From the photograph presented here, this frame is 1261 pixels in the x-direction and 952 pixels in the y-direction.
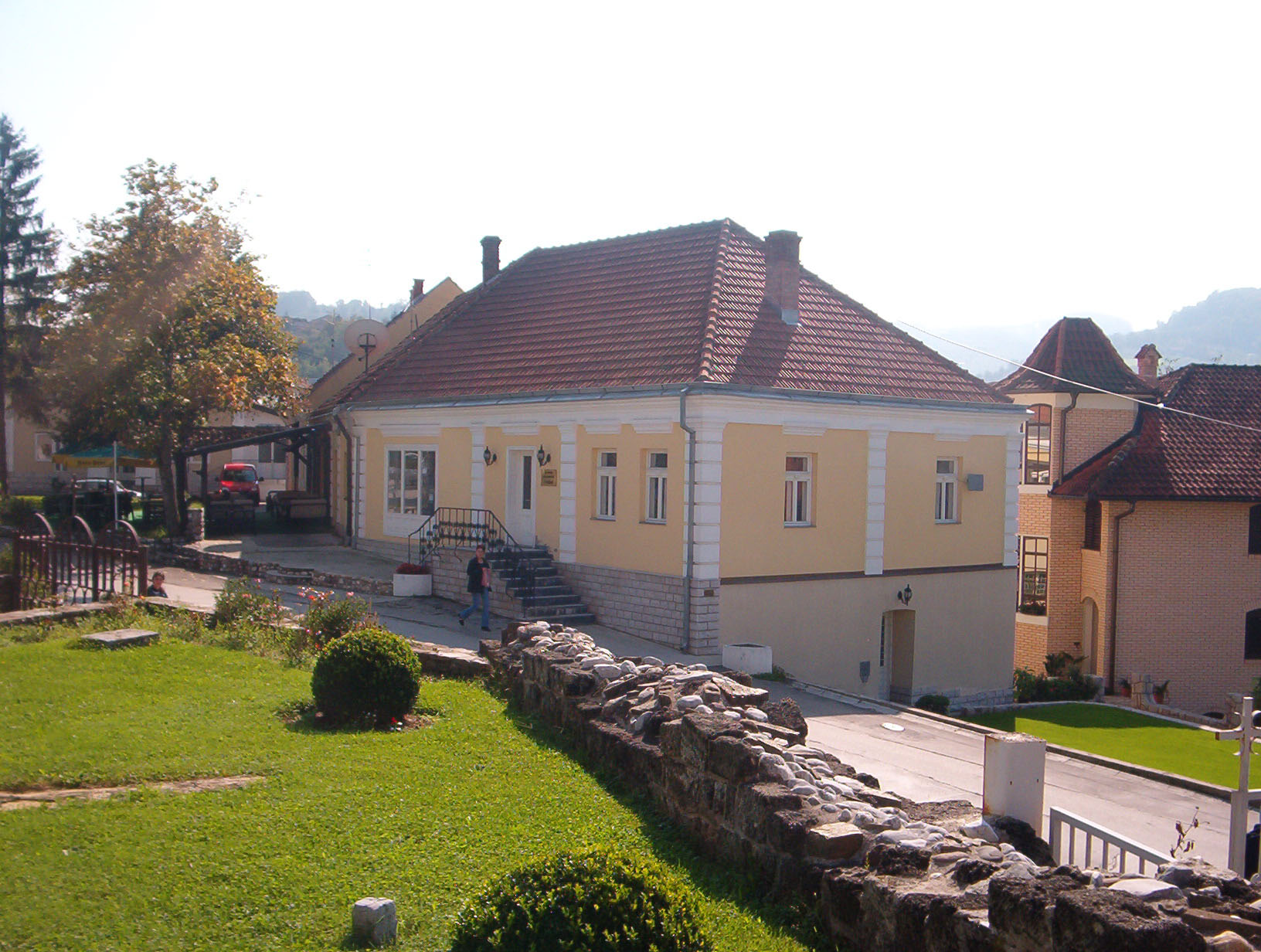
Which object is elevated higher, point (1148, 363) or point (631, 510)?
point (1148, 363)

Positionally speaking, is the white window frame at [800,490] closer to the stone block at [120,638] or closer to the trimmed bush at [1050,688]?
the trimmed bush at [1050,688]

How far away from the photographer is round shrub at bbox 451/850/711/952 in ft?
15.2

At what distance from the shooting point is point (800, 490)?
Result: 2047cm

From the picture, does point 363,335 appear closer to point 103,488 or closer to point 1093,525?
point 103,488

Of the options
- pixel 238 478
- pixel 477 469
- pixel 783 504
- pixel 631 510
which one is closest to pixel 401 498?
pixel 477 469

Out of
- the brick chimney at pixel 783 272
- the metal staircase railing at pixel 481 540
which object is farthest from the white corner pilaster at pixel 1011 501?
the metal staircase railing at pixel 481 540

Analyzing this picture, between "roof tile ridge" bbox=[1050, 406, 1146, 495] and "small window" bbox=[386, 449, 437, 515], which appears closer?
"small window" bbox=[386, 449, 437, 515]

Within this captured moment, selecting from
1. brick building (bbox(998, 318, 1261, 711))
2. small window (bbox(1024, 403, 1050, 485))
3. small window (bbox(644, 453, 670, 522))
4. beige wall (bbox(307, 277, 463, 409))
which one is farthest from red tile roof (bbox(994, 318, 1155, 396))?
beige wall (bbox(307, 277, 463, 409))

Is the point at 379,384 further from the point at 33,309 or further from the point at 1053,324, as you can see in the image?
the point at 33,309

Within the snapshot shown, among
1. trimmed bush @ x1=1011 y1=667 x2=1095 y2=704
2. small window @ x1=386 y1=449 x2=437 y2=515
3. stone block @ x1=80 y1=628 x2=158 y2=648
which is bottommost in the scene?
trimmed bush @ x1=1011 y1=667 x2=1095 y2=704

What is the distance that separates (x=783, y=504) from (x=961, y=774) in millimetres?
8289

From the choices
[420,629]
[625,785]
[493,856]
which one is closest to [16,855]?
[493,856]

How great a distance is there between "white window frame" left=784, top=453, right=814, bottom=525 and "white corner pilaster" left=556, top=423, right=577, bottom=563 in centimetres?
427

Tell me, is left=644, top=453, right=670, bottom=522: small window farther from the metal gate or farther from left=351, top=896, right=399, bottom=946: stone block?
left=351, top=896, right=399, bottom=946: stone block
